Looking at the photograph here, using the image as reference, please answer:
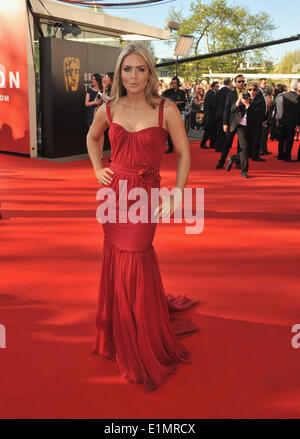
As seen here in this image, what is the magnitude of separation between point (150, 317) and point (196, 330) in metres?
0.66

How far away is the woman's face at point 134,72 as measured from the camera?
2.37 m

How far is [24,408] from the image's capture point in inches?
92.4

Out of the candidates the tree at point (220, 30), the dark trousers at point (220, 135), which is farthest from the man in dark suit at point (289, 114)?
the tree at point (220, 30)

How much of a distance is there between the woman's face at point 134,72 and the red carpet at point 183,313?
1592 millimetres

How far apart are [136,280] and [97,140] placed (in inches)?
33.0

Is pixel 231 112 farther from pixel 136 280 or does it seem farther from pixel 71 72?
pixel 136 280

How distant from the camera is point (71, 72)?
11.5m

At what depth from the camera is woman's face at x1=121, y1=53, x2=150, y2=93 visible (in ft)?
7.78

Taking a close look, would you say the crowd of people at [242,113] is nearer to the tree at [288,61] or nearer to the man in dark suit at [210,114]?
the man in dark suit at [210,114]

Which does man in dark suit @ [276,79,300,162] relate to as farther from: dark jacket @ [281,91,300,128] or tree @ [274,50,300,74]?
tree @ [274,50,300,74]

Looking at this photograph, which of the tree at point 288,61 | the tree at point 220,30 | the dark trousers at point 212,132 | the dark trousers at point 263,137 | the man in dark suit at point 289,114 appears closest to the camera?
the man in dark suit at point 289,114

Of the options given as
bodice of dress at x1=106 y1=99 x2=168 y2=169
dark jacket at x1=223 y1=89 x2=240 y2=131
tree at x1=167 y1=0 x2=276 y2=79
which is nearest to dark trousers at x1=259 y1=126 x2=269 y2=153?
dark jacket at x1=223 y1=89 x2=240 y2=131
